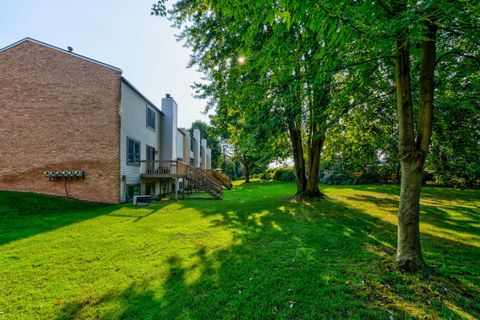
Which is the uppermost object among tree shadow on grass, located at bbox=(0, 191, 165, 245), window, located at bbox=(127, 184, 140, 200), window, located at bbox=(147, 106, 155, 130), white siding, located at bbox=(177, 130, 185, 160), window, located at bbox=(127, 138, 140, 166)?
window, located at bbox=(147, 106, 155, 130)

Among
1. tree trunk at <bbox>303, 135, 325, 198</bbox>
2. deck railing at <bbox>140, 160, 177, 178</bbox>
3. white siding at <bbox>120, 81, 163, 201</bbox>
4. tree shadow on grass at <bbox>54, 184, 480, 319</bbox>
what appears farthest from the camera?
deck railing at <bbox>140, 160, 177, 178</bbox>

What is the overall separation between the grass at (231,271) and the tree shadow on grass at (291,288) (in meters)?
0.02

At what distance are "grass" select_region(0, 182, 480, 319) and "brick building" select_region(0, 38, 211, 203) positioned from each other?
4.37 metres

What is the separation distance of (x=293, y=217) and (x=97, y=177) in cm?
1020

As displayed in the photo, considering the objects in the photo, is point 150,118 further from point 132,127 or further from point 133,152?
point 133,152

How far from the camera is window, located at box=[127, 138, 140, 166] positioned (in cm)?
1345

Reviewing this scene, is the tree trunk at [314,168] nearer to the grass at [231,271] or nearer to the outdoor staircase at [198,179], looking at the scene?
the grass at [231,271]

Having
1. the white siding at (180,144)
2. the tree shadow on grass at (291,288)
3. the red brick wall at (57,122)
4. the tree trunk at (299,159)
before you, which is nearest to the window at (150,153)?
the red brick wall at (57,122)

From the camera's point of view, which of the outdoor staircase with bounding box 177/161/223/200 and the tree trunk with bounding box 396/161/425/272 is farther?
the outdoor staircase with bounding box 177/161/223/200

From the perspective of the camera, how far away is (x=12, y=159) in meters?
12.3

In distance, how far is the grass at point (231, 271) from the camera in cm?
310

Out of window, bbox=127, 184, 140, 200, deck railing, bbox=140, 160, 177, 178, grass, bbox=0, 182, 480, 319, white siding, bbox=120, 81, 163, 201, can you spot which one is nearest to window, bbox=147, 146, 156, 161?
white siding, bbox=120, 81, 163, 201

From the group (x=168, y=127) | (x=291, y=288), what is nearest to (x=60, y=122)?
(x=168, y=127)

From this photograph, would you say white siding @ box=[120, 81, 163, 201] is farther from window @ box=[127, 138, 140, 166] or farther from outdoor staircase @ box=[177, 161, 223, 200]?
outdoor staircase @ box=[177, 161, 223, 200]
